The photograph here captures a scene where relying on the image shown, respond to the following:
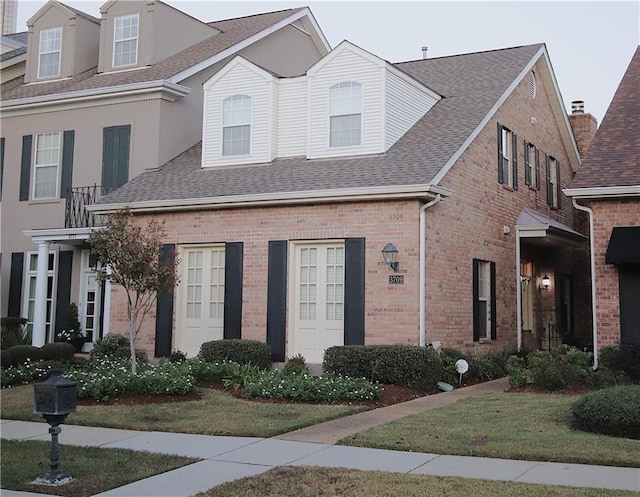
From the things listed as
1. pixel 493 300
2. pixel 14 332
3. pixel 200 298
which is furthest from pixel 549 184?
pixel 14 332

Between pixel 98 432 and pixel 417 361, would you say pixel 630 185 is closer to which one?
pixel 417 361

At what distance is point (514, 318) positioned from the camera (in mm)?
18453

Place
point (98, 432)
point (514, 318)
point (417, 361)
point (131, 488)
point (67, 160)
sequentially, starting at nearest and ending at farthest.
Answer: point (131, 488), point (98, 432), point (417, 361), point (514, 318), point (67, 160)

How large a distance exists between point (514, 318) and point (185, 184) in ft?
28.5

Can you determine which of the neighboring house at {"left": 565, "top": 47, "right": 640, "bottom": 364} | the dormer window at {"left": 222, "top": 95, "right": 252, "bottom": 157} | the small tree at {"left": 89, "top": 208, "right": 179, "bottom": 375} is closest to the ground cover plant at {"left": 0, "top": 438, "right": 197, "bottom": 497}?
the small tree at {"left": 89, "top": 208, "right": 179, "bottom": 375}

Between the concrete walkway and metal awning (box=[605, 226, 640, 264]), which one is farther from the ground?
metal awning (box=[605, 226, 640, 264])

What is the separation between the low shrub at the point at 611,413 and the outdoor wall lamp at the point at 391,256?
207 inches

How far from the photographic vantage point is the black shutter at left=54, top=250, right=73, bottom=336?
1905cm

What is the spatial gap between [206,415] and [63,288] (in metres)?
10.1

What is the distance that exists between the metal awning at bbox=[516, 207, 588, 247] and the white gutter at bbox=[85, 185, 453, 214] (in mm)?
4779

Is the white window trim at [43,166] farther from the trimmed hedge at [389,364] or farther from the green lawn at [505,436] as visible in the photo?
Answer: the green lawn at [505,436]

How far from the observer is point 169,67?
778 inches

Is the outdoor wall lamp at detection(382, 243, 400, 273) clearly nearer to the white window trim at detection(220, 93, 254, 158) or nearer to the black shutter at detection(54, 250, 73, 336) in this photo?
the white window trim at detection(220, 93, 254, 158)

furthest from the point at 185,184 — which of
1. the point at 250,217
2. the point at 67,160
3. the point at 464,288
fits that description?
the point at 464,288
